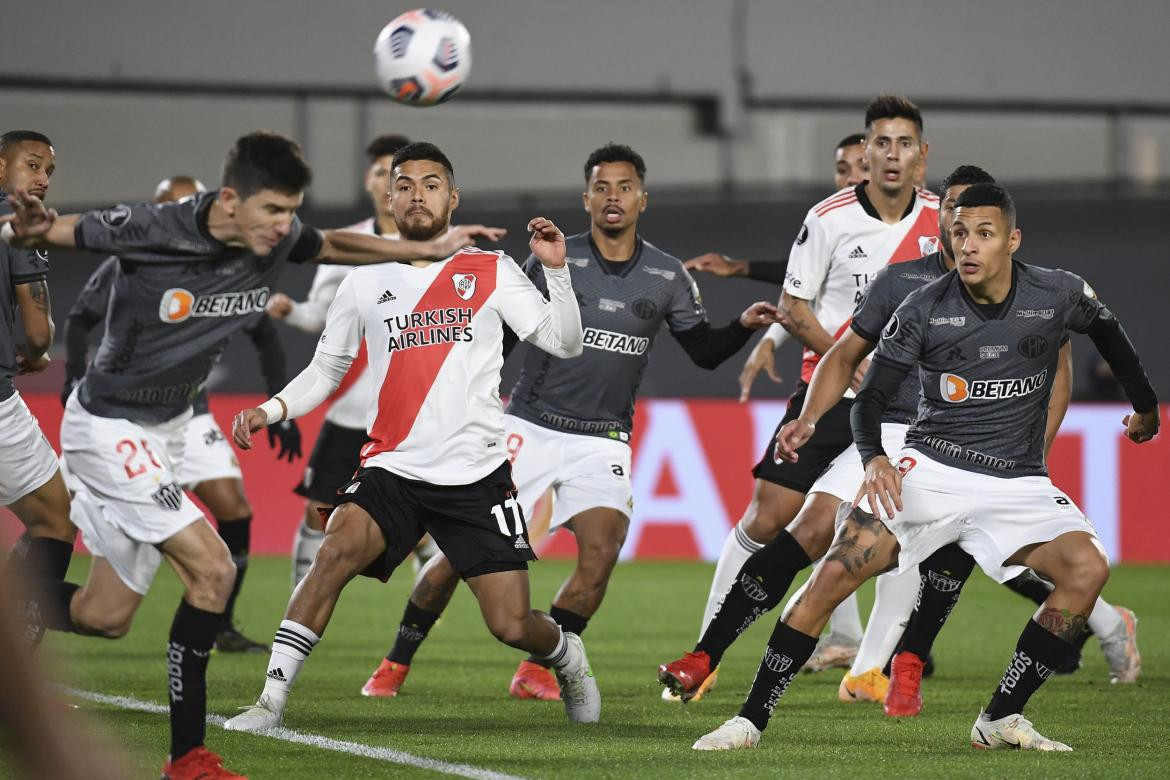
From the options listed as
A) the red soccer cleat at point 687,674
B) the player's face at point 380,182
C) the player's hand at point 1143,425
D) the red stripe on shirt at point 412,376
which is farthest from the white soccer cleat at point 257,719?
the player's face at point 380,182

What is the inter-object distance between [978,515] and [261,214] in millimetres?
2575

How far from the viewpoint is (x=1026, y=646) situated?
528cm

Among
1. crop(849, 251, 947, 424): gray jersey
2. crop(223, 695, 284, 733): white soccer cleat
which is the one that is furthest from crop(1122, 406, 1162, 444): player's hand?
crop(223, 695, 284, 733): white soccer cleat

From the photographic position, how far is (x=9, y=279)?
5.87 meters

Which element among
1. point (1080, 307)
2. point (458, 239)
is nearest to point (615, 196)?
point (458, 239)

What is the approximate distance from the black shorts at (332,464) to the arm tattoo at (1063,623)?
169 inches

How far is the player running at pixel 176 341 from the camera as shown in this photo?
462cm

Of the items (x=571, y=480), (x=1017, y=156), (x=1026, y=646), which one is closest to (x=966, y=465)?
(x=1026, y=646)

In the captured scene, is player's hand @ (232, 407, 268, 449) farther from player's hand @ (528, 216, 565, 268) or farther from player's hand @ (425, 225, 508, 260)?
player's hand @ (528, 216, 565, 268)

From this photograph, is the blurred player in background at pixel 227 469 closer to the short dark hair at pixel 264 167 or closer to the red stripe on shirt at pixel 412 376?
the red stripe on shirt at pixel 412 376

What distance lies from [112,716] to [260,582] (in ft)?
21.2

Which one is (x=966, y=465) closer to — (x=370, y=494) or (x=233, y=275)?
(x=370, y=494)

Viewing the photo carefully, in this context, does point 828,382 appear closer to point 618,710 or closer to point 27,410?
point 618,710

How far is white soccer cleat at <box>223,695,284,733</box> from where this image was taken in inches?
218
